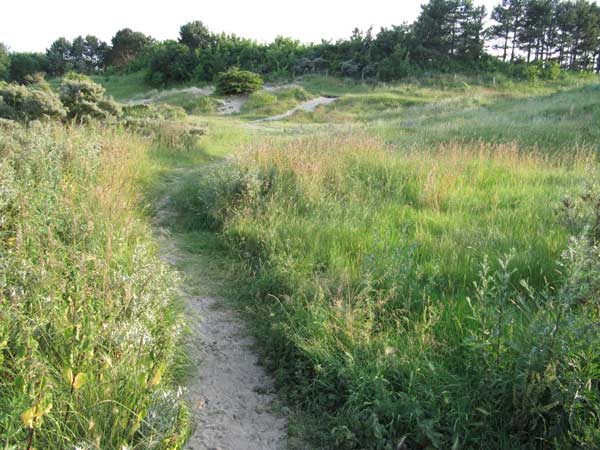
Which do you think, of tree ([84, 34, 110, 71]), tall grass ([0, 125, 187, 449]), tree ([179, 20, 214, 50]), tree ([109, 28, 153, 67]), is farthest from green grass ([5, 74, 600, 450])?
Result: tree ([84, 34, 110, 71])

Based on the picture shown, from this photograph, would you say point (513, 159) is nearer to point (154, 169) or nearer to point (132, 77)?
point (154, 169)

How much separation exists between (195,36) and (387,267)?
47.5 metres

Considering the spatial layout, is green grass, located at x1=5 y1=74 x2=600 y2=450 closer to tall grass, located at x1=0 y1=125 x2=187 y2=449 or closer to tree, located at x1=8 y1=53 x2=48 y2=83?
tall grass, located at x1=0 y1=125 x2=187 y2=449

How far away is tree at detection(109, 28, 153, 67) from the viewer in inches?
2359

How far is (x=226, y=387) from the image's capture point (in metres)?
3.11

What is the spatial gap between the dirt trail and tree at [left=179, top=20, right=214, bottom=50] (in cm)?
4570

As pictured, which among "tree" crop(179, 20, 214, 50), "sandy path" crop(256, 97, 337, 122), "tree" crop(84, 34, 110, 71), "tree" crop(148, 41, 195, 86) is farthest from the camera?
"tree" crop(84, 34, 110, 71)

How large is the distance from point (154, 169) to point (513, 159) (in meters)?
6.78

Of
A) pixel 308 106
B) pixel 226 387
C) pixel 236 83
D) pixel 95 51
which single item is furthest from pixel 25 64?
pixel 226 387

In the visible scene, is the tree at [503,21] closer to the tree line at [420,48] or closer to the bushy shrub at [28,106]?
the tree line at [420,48]

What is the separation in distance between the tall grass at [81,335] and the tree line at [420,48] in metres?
34.9

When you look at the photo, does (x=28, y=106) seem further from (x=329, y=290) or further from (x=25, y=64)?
(x=25, y=64)

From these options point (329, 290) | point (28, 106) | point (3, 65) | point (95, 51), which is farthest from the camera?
point (95, 51)

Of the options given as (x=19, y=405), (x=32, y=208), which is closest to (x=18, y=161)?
(x=32, y=208)
